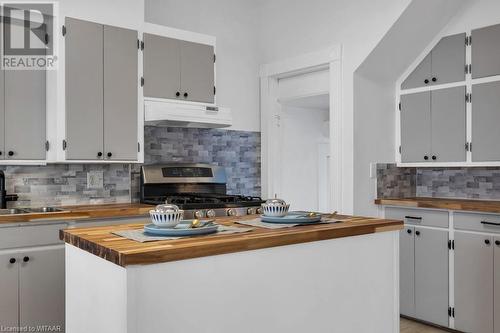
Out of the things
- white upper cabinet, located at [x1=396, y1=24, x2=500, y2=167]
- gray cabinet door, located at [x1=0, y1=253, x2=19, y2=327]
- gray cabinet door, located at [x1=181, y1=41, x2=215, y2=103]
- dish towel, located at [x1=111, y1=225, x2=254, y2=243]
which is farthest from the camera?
gray cabinet door, located at [x1=181, y1=41, x2=215, y2=103]

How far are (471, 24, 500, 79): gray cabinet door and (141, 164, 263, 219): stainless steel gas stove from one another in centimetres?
202

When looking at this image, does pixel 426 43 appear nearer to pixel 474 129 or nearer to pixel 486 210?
pixel 474 129

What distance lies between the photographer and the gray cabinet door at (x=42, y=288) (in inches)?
114

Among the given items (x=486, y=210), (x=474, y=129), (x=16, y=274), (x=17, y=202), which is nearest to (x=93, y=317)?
(x=16, y=274)

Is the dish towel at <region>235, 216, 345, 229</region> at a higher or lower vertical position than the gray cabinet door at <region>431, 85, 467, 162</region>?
lower

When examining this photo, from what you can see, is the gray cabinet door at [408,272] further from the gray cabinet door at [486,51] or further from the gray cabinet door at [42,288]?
the gray cabinet door at [42,288]

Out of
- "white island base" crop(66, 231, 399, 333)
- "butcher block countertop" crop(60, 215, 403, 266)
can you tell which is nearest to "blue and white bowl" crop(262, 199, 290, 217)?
"butcher block countertop" crop(60, 215, 403, 266)

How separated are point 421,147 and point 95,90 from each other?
275 centimetres

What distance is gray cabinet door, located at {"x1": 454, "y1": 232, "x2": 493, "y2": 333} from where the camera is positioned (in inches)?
134

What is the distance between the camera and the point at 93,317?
1776mm

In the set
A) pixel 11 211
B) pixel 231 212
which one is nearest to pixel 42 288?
pixel 11 211

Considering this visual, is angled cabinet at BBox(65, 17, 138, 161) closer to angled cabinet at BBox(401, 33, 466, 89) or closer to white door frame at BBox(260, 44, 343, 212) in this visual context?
white door frame at BBox(260, 44, 343, 212)

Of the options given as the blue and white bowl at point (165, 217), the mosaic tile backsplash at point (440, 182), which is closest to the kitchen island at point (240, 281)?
the blue and white bowl at point (165, 217)

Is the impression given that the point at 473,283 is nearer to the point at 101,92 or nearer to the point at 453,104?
the point at 453,104
